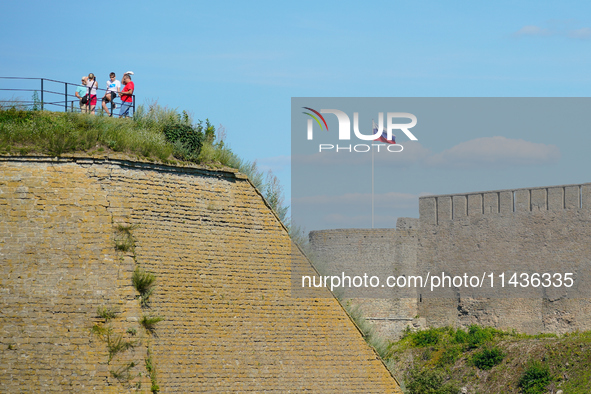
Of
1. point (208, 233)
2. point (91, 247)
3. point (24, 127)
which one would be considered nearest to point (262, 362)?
point (208, 233)

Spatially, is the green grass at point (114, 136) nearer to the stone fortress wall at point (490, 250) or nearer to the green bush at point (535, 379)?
the green bush at point (535, 379)

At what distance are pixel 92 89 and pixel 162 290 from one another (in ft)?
13.1

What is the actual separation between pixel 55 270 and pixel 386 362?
5.94 m

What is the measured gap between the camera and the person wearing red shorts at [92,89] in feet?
47.3

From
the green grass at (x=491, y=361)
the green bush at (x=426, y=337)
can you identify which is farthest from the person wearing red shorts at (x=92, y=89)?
the green bush at (x=426, y=337)

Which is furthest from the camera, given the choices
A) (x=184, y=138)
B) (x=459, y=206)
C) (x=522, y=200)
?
(x=459, y=206)

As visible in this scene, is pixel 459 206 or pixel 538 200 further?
pixel 459 206

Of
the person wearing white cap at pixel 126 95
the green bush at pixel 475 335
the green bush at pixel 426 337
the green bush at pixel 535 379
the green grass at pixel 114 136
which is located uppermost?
the person wearing white cap at pixel 126 95

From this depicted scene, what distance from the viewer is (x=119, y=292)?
12211mm

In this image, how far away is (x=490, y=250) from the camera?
29094 millimetres

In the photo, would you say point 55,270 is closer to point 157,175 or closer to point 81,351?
point 81,351

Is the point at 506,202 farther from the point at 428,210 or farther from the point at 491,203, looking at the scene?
the point at 428,210

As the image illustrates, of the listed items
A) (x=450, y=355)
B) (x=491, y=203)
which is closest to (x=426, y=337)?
(x=450, y=355)

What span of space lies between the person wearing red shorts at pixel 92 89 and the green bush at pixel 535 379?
15.4 meters
